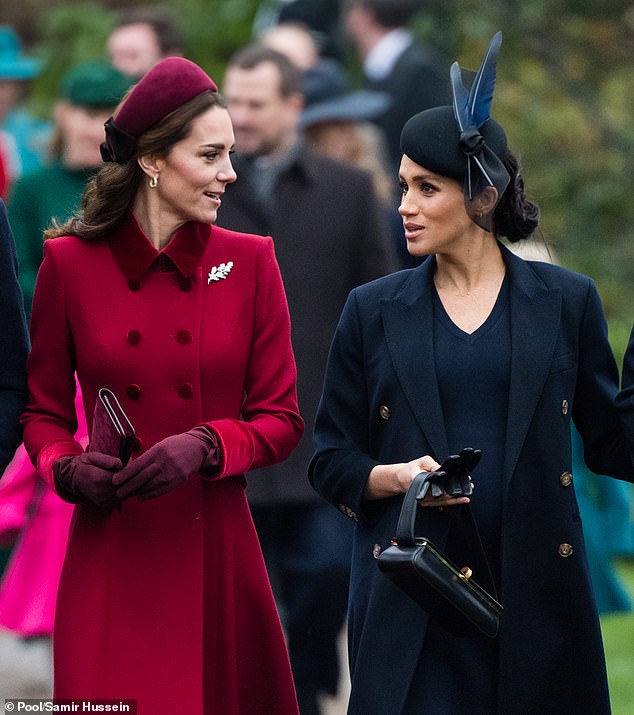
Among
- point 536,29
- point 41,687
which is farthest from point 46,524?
point 536,29

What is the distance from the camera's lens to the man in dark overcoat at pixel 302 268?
729cm

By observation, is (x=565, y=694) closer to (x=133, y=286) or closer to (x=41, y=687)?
(x=133, y=286)

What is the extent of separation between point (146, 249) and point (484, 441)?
3.38 feet

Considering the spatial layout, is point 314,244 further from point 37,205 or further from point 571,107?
point 571,107

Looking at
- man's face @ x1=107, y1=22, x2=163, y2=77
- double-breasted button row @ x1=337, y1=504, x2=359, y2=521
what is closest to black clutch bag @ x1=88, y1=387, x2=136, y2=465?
double-breasted button row @ x1=337, y1=504, x2=359, y2=521

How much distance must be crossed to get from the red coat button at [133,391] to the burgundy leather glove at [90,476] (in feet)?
0.87

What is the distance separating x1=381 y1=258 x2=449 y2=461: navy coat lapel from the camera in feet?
17.3

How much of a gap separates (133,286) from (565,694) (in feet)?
5.14

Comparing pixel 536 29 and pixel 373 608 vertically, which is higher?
pixel 536 29

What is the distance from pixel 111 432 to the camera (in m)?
5.07

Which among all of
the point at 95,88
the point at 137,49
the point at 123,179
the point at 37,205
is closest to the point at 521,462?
the point at 123,179

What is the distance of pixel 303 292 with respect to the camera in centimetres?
749

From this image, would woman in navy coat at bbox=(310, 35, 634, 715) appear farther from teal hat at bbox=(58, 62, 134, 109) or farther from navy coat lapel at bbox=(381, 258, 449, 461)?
teal hat at bbox=(58, 62, 134, 109)

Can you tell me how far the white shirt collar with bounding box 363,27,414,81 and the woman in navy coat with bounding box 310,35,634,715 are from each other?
5164mm
